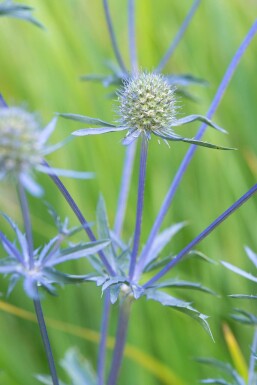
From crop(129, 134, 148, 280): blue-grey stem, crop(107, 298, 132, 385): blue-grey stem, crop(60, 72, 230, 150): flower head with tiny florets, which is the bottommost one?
crop(107, 298, 132, 385): blue-grey stem

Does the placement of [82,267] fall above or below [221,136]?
below

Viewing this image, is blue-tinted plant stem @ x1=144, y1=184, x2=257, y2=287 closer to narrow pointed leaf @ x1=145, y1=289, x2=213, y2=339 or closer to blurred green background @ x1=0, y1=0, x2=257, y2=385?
narrow pointed leaf @ x1=145, y1=289, x2=213, y2=339

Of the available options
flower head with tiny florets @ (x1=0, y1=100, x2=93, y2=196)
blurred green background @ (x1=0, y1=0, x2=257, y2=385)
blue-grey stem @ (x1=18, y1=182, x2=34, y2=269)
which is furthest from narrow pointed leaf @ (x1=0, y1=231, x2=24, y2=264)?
blurred green background @ (x1=0, y1=0, x2=257, y2=385)

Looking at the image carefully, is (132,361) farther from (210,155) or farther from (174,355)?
(210,155)

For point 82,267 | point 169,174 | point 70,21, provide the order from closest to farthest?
point 82,267 < point 169,174 < point 70,21

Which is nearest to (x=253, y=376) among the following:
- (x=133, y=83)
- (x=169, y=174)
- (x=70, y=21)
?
(x=133, y=83)

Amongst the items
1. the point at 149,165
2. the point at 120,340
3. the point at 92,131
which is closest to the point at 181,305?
the point at 120,340
